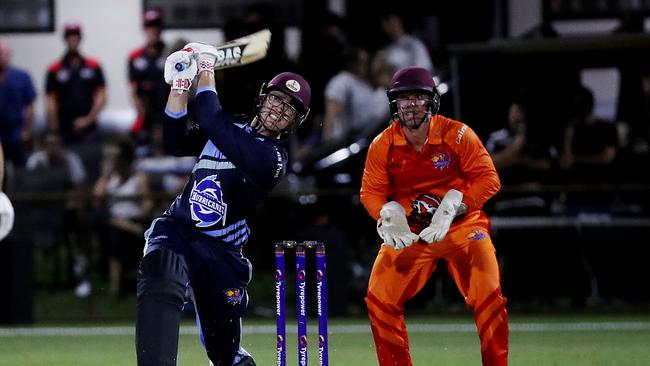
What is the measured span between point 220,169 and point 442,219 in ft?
4.24

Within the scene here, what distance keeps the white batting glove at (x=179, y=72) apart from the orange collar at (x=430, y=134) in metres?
1.35

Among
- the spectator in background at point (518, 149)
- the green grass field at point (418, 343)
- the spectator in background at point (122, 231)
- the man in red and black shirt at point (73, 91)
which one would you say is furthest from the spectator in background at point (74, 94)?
the spectator in background at point (518, 149)

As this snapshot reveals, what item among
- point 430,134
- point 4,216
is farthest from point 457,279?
point 4,216

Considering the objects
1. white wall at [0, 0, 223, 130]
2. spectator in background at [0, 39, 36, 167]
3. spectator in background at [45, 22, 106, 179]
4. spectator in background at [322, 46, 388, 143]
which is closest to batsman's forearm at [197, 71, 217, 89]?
spectator in background at [322, 46, 388, 143]

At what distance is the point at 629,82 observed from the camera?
1373 cm

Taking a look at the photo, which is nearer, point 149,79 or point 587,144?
point 587,144

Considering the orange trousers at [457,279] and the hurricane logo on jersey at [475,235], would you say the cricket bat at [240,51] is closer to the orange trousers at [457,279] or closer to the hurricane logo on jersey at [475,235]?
the orange trousers at [457,279]

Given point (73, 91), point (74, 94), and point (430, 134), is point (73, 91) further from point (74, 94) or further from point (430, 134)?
point (430, 134)

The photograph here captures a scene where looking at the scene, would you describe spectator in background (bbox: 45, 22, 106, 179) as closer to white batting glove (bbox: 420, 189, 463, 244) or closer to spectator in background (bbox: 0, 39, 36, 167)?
spectator in background (bbox: 0, 39, 36, 167)

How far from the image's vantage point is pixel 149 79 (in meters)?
15.7

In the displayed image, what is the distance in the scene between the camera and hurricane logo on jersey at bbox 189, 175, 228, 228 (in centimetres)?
768

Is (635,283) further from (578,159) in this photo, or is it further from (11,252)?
(11,252)

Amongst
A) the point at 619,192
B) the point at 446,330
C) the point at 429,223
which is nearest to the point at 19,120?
the point at 446,330

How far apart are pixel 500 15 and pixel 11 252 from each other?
6326 mm
